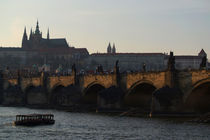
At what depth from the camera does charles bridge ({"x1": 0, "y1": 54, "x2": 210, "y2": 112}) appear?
62.8 metres

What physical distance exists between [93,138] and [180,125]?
1328 cm

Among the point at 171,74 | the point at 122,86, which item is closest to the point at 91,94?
the point at 122,86

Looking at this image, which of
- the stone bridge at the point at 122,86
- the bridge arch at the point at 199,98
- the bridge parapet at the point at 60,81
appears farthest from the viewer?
the bridge parapet at the point at 60,81

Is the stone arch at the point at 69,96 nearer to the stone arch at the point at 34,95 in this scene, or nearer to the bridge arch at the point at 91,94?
the bridge arch at the point at 91,94

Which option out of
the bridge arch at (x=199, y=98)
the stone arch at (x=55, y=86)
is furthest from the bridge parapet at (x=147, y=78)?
the stone arch at (x=55, y=86)

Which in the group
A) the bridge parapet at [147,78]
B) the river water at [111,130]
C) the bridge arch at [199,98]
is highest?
the bridge parapet at [147,78]

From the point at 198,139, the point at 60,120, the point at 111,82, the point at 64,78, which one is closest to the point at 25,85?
the point at 64,78

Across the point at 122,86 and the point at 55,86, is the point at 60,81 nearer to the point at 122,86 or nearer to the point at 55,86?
the point at 55,86

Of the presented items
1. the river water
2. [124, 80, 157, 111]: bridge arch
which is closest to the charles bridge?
[124, 80, 157, 111]: bridge arch

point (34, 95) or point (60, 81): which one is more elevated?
point (60, 81)

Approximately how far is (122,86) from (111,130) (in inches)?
1024

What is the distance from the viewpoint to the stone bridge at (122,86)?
6344 cm

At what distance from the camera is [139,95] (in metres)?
77.8

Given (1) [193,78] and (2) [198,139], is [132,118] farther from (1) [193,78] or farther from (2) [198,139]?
(2) [198,139]
